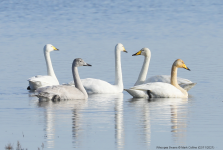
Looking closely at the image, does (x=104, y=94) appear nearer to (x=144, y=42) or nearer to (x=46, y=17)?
(x=144, y=42)

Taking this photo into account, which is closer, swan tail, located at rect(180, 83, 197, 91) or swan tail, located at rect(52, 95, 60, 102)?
swan tail, located at rect(52, 95, 60, 102)

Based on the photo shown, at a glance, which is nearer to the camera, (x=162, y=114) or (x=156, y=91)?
(x=162, y=114)

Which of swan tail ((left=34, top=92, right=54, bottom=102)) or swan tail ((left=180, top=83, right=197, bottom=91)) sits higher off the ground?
swan tail ((left=180, top=83, right=197, bottom=91))

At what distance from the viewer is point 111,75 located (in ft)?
58.9

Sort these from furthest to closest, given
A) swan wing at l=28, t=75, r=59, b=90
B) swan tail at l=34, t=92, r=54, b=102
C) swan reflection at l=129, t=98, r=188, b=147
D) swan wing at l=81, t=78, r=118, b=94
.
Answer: swan wing at l=28, t=75, r=59, b=90 → swan wing at l=81, t=78, r=118, b=94 → swan tail at l=34, t=92, r=54, b=102 → swan reflection at l=129, t=98, r=188, b=147

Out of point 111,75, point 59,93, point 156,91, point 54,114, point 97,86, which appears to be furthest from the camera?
point 111,75

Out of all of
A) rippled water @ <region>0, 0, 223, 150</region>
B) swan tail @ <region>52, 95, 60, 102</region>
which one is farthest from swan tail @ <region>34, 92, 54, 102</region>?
rippled water @ <region>0, 0, 223, 150</region>

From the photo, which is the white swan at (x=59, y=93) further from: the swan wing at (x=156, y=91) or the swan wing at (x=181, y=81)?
the swan wing at (x=181, y=81)

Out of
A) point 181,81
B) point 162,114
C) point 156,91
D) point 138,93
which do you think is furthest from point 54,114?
point 181,81

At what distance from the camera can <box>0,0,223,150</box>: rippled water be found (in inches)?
363

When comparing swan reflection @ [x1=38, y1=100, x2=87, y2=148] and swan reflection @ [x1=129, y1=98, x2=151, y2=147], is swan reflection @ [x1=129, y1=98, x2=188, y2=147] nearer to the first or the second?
swan reflection @ [x1=129, y1=98, x2=151, y2=147]

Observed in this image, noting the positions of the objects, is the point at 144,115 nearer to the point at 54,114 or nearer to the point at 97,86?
the point at 54,114

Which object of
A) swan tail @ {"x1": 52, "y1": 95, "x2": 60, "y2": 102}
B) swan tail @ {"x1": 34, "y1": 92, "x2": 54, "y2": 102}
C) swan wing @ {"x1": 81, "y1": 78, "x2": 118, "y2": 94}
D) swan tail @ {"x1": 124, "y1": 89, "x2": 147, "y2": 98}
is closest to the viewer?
swan tail @ {"x1": 34, "y1": 92, "x2": 54, "y2": 102}

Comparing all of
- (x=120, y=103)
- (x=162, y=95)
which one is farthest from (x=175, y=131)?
(x=162, y=95)
